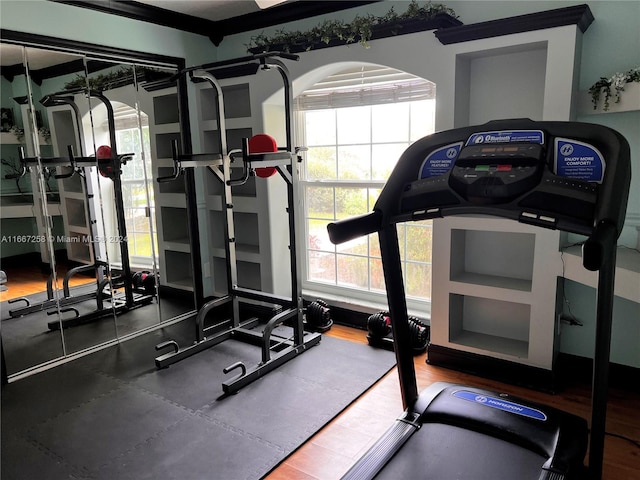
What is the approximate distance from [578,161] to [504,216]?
0.32 metres

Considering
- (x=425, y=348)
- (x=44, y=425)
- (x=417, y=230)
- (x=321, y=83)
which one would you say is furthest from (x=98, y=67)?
(x=425, y=348)

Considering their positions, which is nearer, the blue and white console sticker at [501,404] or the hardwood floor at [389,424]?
the blue and white console sticker at [501,404]

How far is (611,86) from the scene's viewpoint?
2.73 m

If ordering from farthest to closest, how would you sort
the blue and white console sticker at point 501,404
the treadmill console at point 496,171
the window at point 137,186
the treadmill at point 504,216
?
1. the window at point 137,186
2. the blue and white console sticker at point 501,404
3. the treadmill console at point 496,171
4. the treadmill at point 504,216

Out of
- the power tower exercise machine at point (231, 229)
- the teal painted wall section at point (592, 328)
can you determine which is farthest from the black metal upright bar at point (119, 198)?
the teal painted wall section at point (592, 328)

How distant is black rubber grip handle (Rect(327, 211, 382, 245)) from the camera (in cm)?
196

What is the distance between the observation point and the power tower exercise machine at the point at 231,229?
3314 mm

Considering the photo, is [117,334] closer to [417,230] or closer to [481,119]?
[417,230]

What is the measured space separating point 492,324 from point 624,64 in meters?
1.94

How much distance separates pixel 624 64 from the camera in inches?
112

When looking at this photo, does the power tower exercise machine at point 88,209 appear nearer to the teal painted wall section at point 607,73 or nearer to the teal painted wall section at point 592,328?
the teal painted wall section at point 607,73

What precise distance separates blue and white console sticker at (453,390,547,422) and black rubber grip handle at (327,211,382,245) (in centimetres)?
102

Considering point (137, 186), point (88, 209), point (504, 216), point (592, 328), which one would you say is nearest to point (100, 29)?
point (137, 186)

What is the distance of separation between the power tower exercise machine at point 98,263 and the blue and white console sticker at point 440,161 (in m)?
2.85
